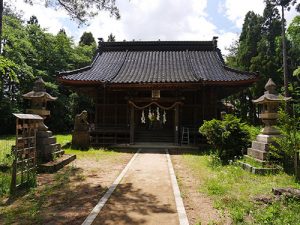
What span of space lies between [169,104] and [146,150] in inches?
163

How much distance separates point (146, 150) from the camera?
49.0 feet

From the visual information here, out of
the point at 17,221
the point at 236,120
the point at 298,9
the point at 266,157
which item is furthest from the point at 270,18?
the point at 17,221

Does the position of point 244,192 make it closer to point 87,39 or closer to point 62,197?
point 62,197

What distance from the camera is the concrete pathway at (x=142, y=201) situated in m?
5.10

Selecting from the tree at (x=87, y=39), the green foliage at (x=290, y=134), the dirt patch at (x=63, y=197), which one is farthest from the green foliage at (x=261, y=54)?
the tree at (x=87, y=39)

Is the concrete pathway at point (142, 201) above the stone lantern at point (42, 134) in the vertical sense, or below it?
below

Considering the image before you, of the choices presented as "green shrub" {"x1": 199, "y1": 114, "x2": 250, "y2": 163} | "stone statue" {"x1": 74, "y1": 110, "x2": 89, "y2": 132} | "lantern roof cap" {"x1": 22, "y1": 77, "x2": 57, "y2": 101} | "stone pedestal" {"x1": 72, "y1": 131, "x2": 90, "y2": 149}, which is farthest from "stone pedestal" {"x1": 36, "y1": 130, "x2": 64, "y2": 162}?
"green shrub" {"x1": 199, "y1": 114, "x2": 250, "y2": 163}

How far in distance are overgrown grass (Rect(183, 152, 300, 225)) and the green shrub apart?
1013mm

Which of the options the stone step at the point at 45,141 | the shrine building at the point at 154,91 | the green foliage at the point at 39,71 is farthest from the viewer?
the green foliage at the point at 39,71

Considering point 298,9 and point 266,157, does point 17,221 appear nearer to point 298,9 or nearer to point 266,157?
point 266,157

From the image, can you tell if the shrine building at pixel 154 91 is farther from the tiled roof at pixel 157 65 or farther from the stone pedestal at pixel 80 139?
the stone pedestal at pixel 80 139

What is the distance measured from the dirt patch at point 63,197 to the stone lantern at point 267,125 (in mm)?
4645

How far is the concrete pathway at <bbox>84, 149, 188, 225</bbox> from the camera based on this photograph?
201 inches

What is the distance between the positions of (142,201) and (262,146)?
16.4ft
